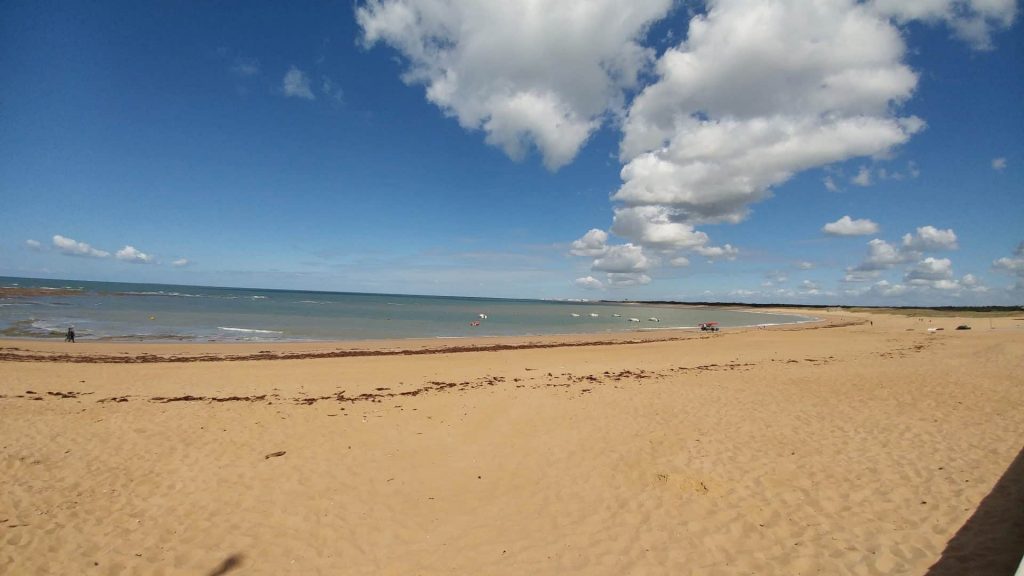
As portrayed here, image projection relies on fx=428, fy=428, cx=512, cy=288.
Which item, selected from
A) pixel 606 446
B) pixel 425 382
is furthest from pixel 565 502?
pixel 425 382

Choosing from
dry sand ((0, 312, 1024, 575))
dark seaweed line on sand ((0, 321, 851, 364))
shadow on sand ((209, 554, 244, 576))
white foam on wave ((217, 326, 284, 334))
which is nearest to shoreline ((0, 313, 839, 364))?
dark seaweed line on sand ((0, 321, 851, 364))

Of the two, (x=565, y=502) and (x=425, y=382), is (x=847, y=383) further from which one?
(x=425, y=382)

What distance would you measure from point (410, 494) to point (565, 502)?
2.47 metres

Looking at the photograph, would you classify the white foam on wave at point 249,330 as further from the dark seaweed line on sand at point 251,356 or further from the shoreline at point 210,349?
the dark seaweed line on sand at point 251,356

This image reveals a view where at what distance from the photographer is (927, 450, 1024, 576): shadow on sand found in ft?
14.8

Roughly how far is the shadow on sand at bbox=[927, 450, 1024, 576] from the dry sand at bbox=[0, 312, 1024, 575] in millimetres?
28

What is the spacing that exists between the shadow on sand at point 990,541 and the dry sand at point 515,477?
3 cm

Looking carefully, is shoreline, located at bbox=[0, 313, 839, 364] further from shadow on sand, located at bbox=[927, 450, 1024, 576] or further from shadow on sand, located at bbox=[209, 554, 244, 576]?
shadow on sand, located at bbox=[927, 450, 1024, 576]

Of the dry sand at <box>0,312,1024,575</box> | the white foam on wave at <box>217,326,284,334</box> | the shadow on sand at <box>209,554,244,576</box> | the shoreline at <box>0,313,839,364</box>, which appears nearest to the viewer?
the shadow on sand at <box>209,554,244,576</box>

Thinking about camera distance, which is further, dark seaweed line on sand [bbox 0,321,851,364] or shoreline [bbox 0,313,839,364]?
shoreline [bbox 0,313,839,364]

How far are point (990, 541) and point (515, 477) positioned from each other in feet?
19.8

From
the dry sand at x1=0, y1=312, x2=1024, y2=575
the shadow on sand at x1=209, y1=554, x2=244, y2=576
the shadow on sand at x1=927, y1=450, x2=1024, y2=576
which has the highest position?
the shadow on sand at x1=927, y1=450, x2=1024, y2=576

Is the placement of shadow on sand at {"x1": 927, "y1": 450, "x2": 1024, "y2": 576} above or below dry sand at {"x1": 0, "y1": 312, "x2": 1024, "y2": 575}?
above

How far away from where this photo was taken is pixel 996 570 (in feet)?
14.5
